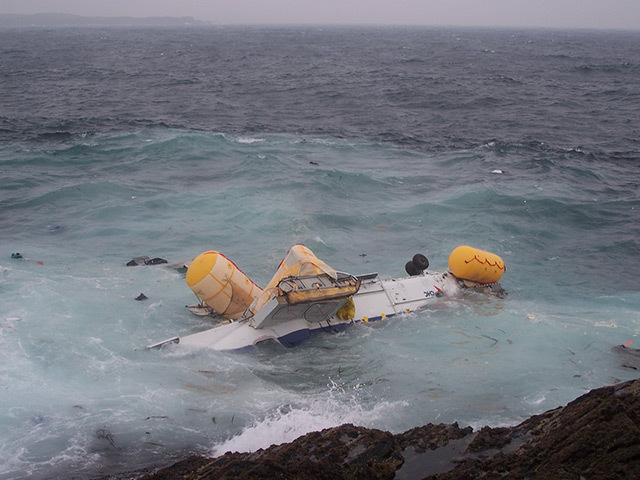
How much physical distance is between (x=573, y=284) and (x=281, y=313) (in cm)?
947

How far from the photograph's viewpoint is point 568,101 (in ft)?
152

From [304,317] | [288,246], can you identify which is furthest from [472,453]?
[288,246]

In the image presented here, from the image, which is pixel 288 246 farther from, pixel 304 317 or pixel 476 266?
pixel 476 266

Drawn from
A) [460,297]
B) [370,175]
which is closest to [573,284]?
[460,297]

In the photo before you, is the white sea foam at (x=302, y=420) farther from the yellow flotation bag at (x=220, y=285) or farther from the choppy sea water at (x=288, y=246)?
the yellow flotation bag at (x=220, y=285)

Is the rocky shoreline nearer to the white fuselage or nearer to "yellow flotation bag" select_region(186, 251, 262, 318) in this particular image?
the white fuselage

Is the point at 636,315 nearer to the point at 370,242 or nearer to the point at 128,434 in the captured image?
the point at 370,242

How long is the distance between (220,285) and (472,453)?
712cm

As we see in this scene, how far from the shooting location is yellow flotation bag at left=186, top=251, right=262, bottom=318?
1281 cm

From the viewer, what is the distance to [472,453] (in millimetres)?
7625

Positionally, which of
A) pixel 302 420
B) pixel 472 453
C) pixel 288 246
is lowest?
pixel 302 420

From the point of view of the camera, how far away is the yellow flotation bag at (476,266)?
1489 cm

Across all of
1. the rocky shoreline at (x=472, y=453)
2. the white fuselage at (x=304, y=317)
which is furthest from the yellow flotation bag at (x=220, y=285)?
the rocky shoreline at (x=472, y=453)

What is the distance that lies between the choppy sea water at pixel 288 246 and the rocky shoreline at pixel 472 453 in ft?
4.84
